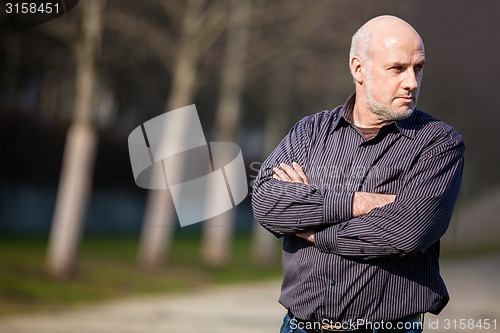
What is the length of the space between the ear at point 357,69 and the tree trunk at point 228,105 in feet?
60.4

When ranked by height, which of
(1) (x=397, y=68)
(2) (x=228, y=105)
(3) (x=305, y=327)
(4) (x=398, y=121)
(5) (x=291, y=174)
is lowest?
(2) (x=228, y=105)

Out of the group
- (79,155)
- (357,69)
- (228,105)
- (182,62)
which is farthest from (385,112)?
(228,105)

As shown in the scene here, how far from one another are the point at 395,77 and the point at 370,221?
1.82 feet

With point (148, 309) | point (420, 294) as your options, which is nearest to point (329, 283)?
point (420, 294)

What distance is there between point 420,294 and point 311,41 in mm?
20641

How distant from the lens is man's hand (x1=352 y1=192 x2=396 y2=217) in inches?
142

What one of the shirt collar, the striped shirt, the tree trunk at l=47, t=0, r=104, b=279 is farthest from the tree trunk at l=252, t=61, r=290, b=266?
the striped shirt

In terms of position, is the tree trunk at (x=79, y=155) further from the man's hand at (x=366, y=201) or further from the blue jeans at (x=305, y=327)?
the man's hand at (x=366, y=201)

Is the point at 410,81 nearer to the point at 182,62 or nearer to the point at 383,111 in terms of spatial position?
the point at 383,111

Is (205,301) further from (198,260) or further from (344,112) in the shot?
(344,112)

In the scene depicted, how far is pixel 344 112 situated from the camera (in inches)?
149

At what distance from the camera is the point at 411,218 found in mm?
3541

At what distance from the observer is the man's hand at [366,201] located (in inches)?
142

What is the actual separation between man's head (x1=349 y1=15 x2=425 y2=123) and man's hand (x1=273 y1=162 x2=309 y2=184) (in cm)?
40
